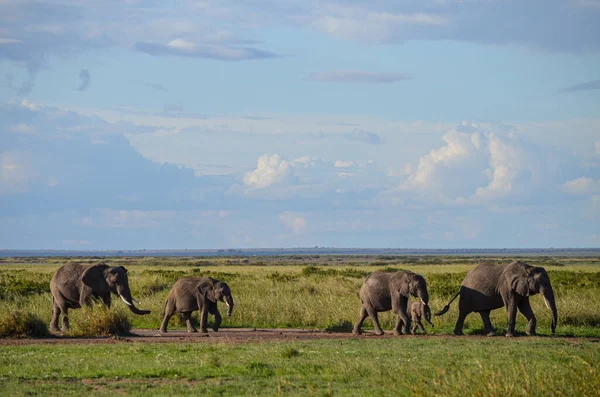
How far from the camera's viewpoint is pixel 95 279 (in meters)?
25.0

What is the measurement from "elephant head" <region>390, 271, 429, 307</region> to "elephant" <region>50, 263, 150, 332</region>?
283 inches

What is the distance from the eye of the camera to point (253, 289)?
36188 millimetres

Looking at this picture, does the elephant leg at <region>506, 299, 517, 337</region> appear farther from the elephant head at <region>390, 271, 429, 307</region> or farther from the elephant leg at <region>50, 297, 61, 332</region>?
the elephant leg at <region>50, 297, 61, 332</region>

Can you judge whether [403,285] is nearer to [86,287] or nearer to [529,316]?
[529,316]

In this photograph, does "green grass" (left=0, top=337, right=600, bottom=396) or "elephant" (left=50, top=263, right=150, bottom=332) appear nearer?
"green grass" (left=0, top=337, right=600, bottom=396)

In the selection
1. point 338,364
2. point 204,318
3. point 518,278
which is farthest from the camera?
point 204,318

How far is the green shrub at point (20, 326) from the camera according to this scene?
73.5ft

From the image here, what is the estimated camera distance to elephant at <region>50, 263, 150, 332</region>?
24.9 m

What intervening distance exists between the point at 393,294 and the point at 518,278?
342cm

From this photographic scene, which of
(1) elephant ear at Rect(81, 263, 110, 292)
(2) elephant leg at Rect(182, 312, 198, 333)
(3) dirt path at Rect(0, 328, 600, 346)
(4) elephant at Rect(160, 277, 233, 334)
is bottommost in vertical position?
(3) dirt path at Rect(0, 328, 600, 346)

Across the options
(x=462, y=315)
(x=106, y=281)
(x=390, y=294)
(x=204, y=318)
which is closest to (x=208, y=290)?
(x=204, y=318)

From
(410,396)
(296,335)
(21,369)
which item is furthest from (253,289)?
(410,396)

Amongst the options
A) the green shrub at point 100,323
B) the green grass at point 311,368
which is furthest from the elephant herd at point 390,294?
the green grass at point 311,368

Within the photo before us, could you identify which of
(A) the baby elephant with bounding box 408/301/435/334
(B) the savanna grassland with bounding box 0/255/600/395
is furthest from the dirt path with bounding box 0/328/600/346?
(A) the baby elephant with bounding box 408/301/435/334
